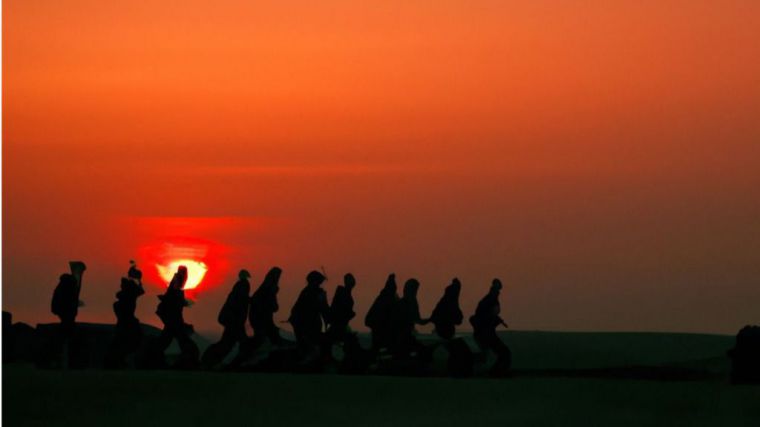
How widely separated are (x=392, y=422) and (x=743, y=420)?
14.0ft

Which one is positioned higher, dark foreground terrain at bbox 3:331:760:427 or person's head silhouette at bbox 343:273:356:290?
person's head silhouette at bbox 343:273:356:290

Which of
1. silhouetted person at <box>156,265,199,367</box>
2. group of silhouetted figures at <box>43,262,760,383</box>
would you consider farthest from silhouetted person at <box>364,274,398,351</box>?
silhouetted person at <box>156,265,199,367</box>

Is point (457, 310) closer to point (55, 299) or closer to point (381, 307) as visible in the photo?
point (381, 307)

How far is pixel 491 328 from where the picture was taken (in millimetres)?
30688

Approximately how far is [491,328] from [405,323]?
135 centimetres

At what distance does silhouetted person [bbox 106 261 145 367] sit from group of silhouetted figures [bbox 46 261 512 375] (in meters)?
0.02

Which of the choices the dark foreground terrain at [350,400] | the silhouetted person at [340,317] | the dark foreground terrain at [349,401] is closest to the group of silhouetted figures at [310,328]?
the silhouetted person at [340,317]

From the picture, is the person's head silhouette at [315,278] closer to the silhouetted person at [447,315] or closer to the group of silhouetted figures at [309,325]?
the group of silhouetted figures at [309,325]

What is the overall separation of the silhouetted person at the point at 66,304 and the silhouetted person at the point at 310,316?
11.1ft

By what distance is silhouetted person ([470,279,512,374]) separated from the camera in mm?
30562

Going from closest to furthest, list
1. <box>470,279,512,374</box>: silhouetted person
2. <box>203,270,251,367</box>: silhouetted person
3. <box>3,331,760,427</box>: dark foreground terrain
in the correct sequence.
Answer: <box>3,331,760,427</box>: dark foreground terrain
<box>470,279,512,374</box>: silhouetted person
<box>203,270,251,367</box>: silhouetted person

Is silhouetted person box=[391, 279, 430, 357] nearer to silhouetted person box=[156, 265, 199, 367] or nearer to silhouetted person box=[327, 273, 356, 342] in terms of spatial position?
silhouetted person box=[327, 273, 356, 342]

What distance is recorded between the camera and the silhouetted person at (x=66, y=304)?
3077 cm

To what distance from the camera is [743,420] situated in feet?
78.8
